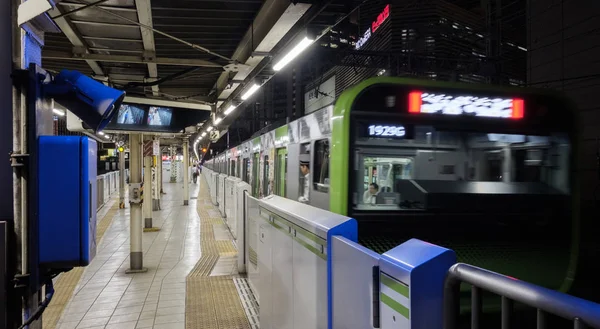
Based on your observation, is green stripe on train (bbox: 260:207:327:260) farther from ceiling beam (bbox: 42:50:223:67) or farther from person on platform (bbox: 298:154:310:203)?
ceiling beam (bbox: 42:50:223:67)

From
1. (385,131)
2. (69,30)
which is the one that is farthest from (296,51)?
(69,30)

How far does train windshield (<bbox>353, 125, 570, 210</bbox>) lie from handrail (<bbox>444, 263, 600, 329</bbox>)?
280cm

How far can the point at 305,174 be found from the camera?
22.4 ft

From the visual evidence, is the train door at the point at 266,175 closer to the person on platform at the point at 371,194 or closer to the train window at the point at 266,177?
the train window at the point at 266,177

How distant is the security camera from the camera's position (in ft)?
7.79

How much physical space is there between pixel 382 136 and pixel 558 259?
2.36 meters

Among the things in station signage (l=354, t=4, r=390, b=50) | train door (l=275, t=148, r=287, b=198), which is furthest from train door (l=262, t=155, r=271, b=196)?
station signage (l=354, t=4, r=390, b=50)

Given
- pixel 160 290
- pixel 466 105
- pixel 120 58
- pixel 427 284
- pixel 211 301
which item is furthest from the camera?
pixel 160 290

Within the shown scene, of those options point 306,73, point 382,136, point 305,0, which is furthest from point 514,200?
point 306,73

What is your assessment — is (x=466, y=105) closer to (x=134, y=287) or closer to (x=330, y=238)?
(x=330, y=238)

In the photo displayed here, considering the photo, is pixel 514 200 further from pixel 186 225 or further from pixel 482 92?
pixel 186 225

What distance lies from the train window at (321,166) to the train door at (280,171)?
2434 millimetres

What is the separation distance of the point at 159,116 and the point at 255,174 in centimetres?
610

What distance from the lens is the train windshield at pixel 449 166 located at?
4.35 metres
